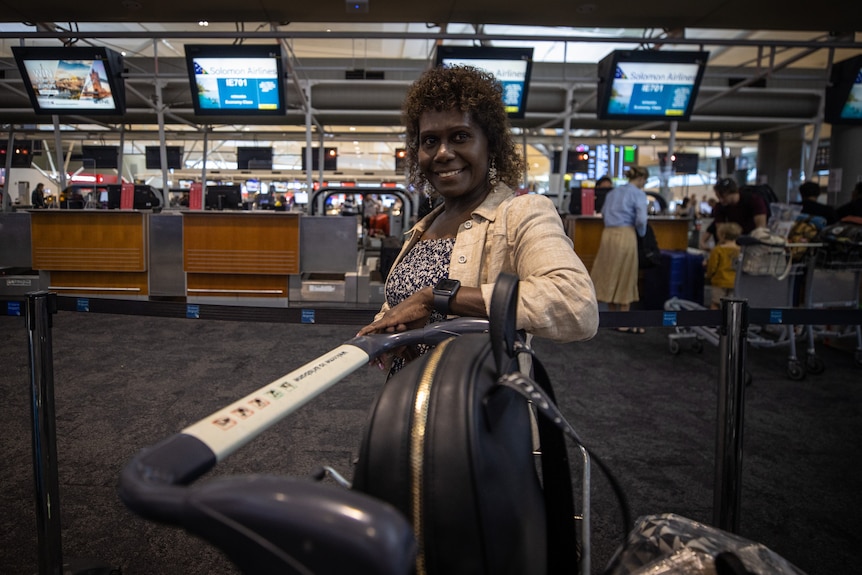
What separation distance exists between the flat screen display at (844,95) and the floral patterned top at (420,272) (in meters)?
8.38

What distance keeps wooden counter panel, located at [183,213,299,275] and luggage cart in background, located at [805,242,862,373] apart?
5.74 m

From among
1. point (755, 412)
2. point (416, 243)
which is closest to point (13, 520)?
point (416, 243)

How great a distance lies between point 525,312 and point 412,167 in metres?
0.83

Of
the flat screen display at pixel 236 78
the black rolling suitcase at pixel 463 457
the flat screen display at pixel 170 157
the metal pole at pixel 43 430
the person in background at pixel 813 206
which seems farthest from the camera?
the flat screen display at pixel 170 157

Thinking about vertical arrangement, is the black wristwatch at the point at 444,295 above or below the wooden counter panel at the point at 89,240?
above

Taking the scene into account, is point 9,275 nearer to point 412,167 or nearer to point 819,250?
point 412,167

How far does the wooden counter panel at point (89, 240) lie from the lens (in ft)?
23.9

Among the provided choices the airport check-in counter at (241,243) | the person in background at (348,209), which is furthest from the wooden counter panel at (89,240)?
the person in background at (348,209)

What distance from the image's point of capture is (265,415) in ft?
1.88

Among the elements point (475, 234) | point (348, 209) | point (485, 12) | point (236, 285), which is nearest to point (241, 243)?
point (236, 285)

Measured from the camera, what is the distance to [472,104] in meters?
1.26

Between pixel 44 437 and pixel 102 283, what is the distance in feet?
21.8

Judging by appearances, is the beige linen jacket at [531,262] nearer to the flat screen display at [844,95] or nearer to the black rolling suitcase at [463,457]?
the black rolling suitcase at [463,457]

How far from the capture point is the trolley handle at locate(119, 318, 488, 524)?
417 millimetres
